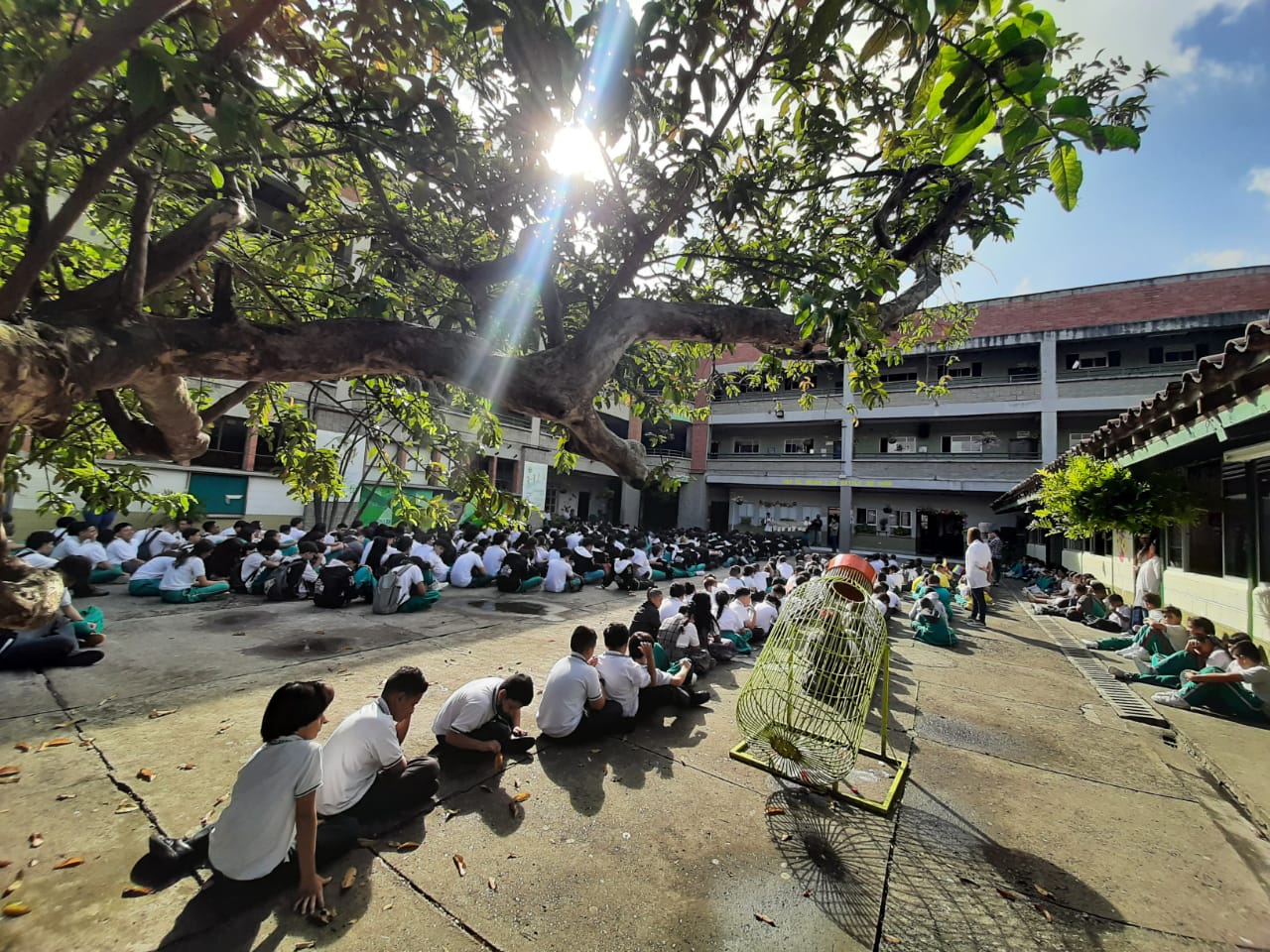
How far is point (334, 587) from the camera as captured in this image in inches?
297

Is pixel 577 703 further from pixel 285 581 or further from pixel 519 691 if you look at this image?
pixel 285 581

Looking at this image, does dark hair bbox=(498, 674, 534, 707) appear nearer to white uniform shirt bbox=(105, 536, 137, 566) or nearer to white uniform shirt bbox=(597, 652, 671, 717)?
white uniform shirt bbox=(597, 652, 671, 717)

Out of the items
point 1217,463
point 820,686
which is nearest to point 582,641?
point 820,686

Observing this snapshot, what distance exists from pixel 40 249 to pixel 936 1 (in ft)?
9.28

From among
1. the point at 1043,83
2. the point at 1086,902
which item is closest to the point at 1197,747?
the point at 1086,902

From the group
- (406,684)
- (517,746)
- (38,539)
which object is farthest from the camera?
(38,539)

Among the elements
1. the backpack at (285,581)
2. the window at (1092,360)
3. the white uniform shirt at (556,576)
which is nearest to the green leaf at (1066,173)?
the backpack at (285,581)

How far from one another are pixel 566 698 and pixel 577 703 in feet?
0.35

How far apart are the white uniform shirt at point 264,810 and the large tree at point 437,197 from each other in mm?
1565

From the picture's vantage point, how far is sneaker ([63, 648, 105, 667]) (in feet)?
15.3

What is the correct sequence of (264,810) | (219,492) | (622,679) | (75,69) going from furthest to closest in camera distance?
(219,492), (622,679), (264,810), (75,69)

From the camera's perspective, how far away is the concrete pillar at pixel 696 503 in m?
28.5

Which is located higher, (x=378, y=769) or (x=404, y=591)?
(x=404, y=591)

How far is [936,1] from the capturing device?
121 centimetres
